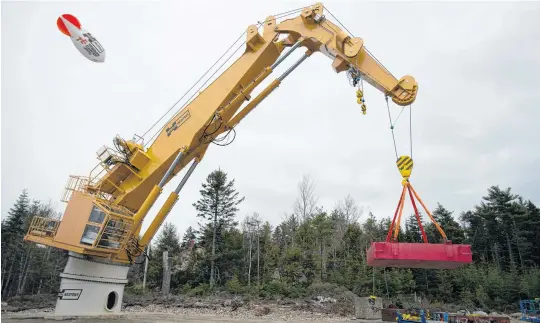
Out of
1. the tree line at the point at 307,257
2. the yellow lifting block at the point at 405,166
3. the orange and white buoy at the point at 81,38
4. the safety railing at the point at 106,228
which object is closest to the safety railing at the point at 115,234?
the safety railing at the point at 106,228

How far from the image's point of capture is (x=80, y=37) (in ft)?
25.2

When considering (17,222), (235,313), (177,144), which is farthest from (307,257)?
(17,222)

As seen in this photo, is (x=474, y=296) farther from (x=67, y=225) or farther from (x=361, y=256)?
(x=67, y=225)

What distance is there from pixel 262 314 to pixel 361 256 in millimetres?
17321

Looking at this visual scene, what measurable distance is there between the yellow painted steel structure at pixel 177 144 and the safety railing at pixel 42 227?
0.9 inches

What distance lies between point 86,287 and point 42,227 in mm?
2101

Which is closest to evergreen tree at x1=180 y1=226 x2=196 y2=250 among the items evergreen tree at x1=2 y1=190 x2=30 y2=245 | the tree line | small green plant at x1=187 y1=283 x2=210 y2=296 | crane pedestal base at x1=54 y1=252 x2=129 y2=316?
the tree line

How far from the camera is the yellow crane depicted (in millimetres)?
8977

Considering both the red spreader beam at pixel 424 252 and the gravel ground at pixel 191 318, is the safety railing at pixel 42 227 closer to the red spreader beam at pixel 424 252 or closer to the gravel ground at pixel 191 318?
the gravel ground at pixel 191 318

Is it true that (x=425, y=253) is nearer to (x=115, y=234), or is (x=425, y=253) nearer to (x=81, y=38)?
(x=115, y=234)

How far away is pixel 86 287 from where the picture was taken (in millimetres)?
9398

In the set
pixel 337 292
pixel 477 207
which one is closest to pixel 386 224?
pixel 477 207

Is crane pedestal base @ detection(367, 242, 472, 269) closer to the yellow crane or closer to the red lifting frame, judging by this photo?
the red lifting frame

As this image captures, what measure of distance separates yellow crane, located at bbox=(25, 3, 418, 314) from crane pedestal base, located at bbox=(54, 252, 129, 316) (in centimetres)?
3
